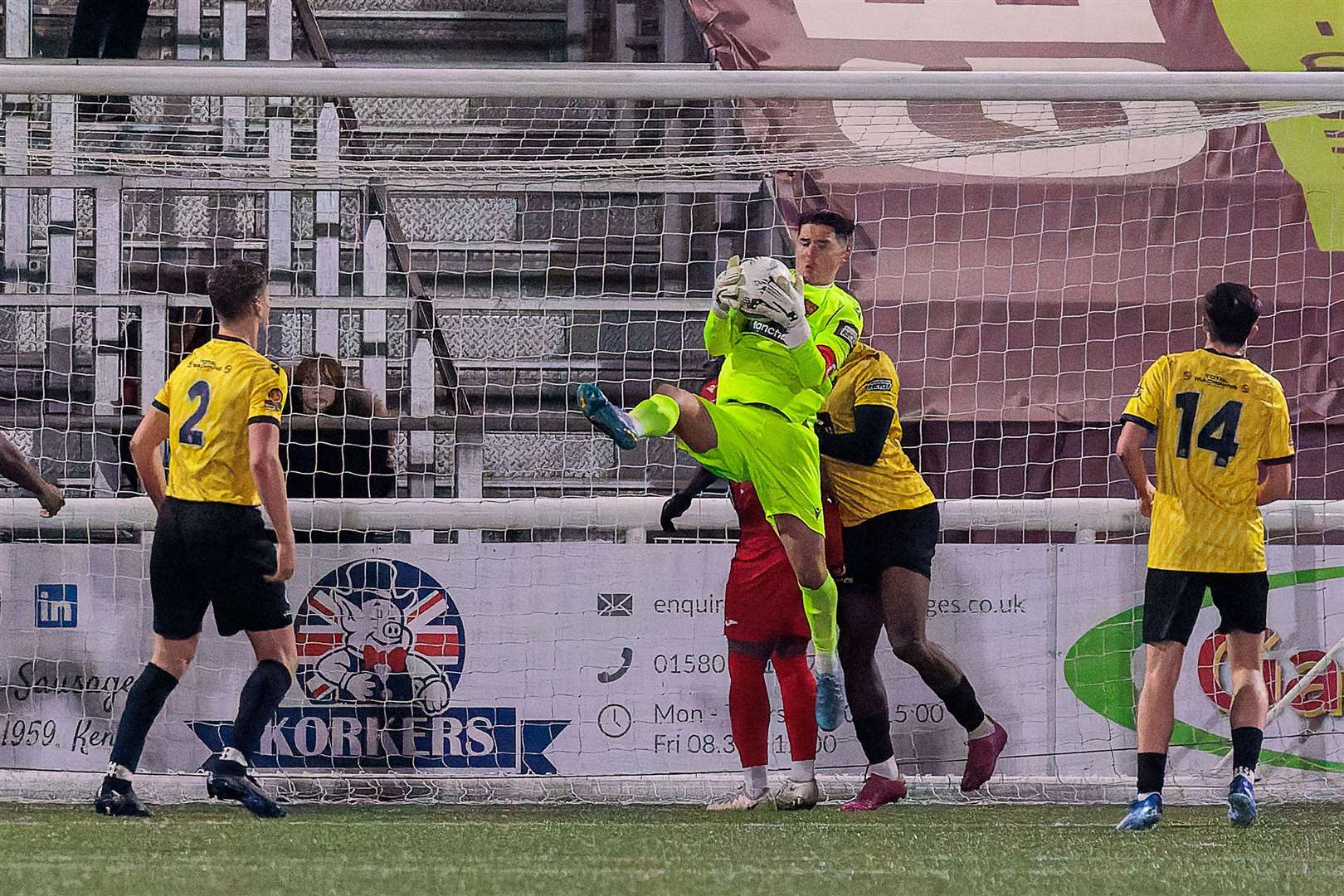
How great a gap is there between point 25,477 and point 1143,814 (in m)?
3.34

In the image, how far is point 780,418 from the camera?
15.3 ft

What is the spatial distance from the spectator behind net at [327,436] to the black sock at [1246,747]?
9.61 feet

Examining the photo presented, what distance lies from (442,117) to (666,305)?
2.72m

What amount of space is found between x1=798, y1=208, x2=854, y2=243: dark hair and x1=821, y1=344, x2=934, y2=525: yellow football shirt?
1.33 feet

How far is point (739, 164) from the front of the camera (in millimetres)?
5984

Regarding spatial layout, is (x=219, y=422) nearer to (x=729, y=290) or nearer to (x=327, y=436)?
(x=327, y=436)

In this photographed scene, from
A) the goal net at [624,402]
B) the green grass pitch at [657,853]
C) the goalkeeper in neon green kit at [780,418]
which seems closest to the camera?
the green grass pitch at [657,853]

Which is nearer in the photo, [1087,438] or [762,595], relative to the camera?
[762,595]

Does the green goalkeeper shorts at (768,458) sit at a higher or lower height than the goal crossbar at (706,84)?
lower

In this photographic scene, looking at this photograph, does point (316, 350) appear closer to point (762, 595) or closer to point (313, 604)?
point (313, 604)

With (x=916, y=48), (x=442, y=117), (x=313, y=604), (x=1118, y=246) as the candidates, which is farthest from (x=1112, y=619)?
(x=442, y=117)

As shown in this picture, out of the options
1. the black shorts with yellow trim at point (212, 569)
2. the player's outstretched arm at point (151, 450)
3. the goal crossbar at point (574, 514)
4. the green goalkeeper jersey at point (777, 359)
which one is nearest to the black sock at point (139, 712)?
the black shorts with yellow trim at point (212, 569)

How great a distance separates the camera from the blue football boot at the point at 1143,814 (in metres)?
4.34

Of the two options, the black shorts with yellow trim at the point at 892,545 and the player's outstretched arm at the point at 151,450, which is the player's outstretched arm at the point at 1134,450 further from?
the player's outstretched arm at the point at 151,450
